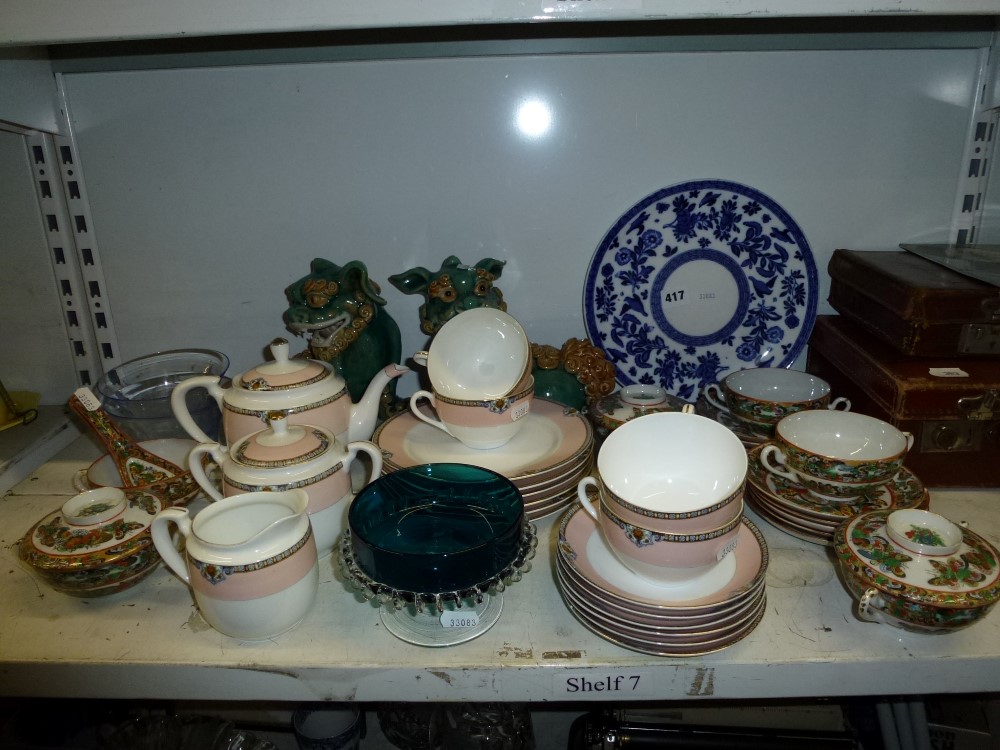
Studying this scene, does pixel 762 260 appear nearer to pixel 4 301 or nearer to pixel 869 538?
pixel 869 538

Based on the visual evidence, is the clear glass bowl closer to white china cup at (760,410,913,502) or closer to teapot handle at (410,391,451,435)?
teapot handle at (410,391,451,435)

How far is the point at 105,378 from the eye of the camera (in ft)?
3.26

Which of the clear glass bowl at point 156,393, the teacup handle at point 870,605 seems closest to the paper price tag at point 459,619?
the teacup handle at point 870,605

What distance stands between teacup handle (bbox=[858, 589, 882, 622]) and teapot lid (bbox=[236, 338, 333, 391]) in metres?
0.61

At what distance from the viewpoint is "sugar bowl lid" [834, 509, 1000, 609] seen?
1.97ft

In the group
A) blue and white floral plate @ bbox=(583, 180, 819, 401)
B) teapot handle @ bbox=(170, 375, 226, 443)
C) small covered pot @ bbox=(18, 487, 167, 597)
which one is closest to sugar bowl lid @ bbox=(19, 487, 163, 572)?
small covered pot @ bbox=(18, 487, 167, 597)

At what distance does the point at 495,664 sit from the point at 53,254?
930 millimetres

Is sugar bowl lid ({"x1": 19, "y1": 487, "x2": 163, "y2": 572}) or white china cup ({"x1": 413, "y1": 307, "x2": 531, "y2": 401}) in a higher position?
white china cup ({"x1": 413, "y1": 307, "x2": 531, "y2": 401})

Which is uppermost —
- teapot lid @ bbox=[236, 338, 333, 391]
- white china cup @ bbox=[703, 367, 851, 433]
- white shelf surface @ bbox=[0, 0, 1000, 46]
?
white shelf surface @ bbox=[0, 0, 1000, 46]

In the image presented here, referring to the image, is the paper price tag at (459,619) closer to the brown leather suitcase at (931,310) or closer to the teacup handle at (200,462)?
the teacup handle at (200,462)

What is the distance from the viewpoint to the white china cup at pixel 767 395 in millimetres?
885

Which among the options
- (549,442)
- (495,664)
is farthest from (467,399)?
(495,664)

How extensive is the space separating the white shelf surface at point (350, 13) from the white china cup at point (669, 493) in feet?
1.28

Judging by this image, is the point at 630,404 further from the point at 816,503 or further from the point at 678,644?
the point at 678,644
